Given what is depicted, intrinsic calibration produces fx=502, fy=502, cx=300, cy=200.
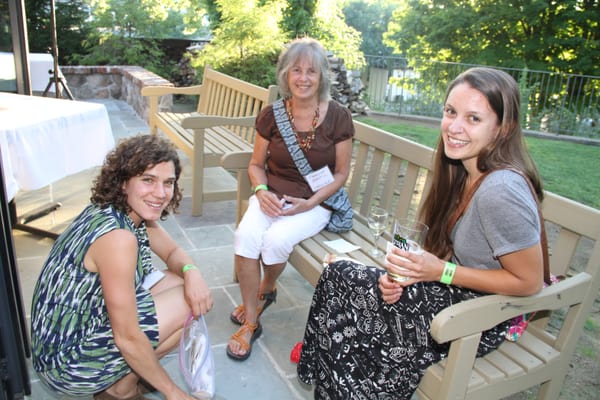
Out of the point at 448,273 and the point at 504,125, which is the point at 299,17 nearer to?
the point at 504,125

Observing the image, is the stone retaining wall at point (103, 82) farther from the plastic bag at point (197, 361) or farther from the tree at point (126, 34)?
the plastic bag at point (197, 361)

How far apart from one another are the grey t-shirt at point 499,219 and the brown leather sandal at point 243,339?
1.28 meters

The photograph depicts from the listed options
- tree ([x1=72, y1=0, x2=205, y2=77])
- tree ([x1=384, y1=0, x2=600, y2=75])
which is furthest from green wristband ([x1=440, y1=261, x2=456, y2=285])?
tree ([x1=384, y1=0, x2=600, y2=75])

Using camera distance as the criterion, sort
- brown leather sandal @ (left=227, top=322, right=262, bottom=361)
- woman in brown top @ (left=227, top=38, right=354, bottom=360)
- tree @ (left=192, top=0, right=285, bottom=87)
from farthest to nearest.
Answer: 1. tree @ (left=192, top=0, right=285, bottom=87)
2. woman in brown top @ (left=227, top=38, right=354, bottom=360)
3. brown leather sandal @ (left=227, top=322, right=262, bottom=361)

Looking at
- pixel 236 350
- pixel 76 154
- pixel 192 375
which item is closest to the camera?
pixel 192 375

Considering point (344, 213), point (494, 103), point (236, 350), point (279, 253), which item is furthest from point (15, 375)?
point (494, 103)

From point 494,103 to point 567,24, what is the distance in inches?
617

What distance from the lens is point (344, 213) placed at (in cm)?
282

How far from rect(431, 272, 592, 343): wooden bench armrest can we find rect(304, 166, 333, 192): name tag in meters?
1.27

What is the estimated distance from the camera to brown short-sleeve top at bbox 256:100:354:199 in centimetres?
276

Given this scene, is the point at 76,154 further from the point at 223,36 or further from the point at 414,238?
the point at 223,36

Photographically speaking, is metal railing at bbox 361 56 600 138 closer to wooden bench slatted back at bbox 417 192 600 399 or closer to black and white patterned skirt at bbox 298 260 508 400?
wooden bench slatted back at bbox 417 192 600 399

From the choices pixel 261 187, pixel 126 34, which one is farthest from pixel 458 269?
pixel 126 34

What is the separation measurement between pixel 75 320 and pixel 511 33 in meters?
17.0
